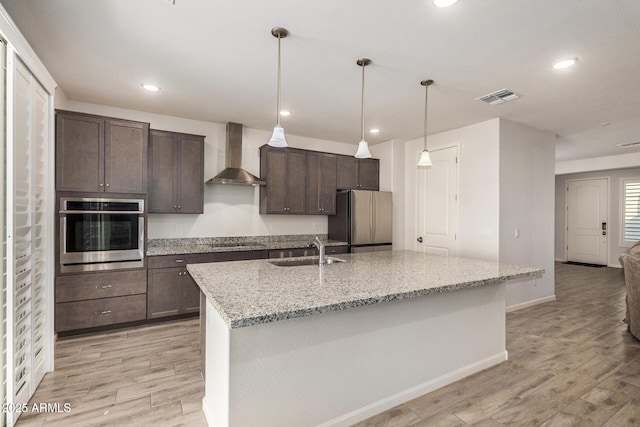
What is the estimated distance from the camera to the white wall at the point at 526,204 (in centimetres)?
A: 417

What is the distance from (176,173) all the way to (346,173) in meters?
2.57

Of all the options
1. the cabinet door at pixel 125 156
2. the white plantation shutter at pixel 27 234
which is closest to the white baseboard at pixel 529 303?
the cabinet door at pixel 125 156

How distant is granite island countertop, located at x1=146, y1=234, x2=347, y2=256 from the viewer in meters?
3.77

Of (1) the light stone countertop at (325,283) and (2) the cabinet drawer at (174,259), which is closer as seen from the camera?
(1) the light stone countertop at (325,283)

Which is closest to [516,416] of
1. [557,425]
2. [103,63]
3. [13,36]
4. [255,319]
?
[557,425]

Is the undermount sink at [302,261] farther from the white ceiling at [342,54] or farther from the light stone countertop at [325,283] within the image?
the white ceiling at [342,54]

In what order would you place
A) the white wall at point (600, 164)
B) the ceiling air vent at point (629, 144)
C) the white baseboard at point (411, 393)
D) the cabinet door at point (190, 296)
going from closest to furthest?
1. the white baseboard at point (411, 393)
2. the cabinet door at point (190, 296)
3. the ceiling air vent at point (629, 144)
4. the white wall at point (600, 164)

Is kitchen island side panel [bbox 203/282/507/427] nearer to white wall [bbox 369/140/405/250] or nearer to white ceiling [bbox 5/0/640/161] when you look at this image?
white ceiling [bbox 5/0/640/161]

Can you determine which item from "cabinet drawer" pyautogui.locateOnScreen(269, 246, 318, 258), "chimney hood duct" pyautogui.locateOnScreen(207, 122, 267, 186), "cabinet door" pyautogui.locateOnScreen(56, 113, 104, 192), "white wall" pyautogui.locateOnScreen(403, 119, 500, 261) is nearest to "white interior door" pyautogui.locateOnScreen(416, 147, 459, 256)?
"white wall" pyautogui.locateOnScreen(403, 119, 500, 261)

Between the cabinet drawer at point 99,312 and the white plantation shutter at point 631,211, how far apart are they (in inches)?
393

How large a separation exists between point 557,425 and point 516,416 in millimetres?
220

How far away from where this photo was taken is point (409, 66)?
2686 mm

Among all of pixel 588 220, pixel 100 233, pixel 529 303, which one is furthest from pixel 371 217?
pixel 588 220

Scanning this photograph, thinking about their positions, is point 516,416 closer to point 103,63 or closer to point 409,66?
point 409,66
